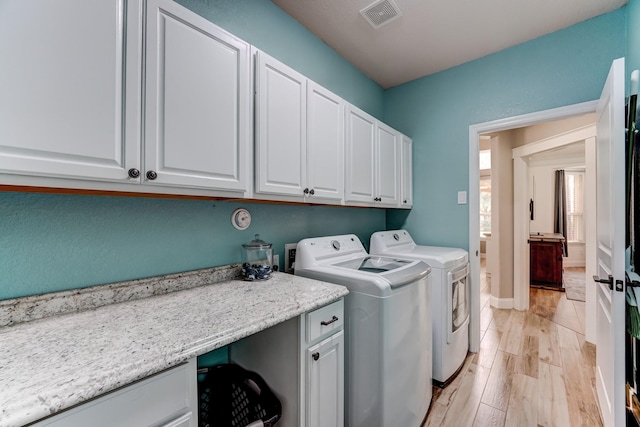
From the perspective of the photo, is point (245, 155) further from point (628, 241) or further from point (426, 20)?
point (628, 241)

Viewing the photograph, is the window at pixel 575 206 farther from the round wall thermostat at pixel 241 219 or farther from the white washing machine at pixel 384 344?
the round wall thermostat at pixel 241 219

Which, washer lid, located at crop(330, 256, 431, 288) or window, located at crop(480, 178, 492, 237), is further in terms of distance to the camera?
window, located at crop(480, 178, 492, 237)

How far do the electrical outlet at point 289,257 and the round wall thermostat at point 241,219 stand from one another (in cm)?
35

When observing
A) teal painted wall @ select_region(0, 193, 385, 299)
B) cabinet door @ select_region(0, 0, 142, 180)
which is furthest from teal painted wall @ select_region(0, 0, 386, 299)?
cabinet door @ select_region(0, 0, 142, 180)

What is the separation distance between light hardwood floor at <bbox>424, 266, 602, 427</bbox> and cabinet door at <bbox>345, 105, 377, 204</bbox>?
1.53 metres

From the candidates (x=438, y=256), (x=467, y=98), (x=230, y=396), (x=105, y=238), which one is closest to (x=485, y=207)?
(x=467, y=98)

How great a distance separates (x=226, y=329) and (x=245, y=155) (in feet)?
2.57

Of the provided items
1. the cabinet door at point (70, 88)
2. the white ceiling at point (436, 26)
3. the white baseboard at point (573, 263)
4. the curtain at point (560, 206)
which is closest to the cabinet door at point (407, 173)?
the white ceiling at point (436, 26)

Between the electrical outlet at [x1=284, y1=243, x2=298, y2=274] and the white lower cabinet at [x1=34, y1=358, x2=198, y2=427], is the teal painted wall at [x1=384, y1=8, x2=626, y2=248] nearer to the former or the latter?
the electrical outlet at [x1=284, y1=243, x2=298, y2=274]

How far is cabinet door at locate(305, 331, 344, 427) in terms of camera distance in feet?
3.78

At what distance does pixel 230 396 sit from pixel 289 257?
2.72ft

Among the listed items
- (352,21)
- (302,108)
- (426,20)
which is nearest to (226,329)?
(302,108)

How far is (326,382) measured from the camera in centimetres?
123

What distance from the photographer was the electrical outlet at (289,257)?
185 centimetres
